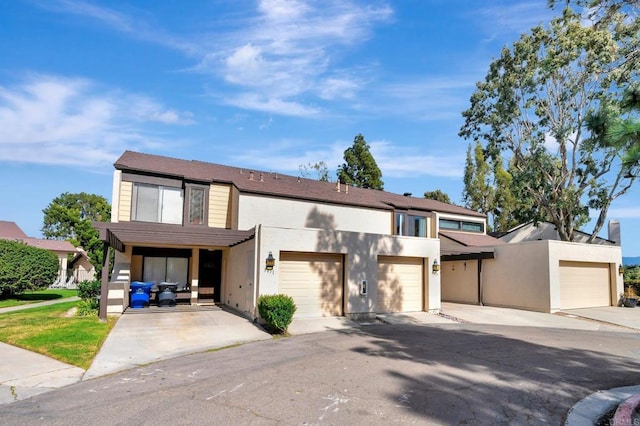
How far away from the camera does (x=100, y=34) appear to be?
12852mm

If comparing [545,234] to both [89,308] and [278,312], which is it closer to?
[278,312]

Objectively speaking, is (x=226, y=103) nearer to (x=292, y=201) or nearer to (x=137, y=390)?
(x=292, y=201)

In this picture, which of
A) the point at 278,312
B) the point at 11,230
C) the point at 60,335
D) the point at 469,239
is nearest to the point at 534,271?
the point at 469,239

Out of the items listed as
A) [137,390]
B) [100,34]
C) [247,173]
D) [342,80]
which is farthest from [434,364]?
[247,173]

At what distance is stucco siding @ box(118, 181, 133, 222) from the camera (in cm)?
1669

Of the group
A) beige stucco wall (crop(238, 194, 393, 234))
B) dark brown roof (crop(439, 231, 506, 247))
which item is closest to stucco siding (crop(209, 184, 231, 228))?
beige stucco wall (crop(238, 194, 393, 234))

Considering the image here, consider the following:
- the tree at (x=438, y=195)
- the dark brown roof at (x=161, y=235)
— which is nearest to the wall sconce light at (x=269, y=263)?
the dark brown roof at (x=161, y=235)

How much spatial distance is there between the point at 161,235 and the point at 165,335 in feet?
13.7

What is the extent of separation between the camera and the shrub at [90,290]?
54.3ft

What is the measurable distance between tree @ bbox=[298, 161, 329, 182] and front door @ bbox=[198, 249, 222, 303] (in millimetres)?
23771

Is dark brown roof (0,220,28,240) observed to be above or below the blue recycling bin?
above

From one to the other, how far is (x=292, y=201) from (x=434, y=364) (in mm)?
12396

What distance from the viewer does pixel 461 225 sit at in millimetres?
26938

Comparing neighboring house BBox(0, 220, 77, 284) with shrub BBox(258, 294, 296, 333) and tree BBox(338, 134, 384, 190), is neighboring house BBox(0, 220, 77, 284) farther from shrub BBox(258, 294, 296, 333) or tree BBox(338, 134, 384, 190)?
shrub BBox(258, 294, 296, 333)
